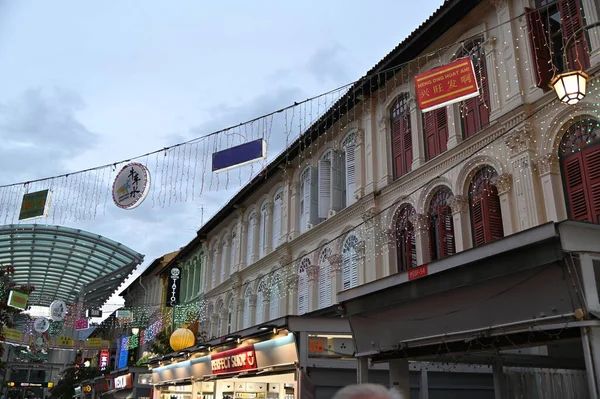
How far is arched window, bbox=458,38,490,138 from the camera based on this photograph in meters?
15.2

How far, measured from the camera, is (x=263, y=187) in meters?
27.7

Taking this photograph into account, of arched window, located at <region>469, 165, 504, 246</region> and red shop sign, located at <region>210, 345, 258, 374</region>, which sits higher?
arched window, located at <region>469, 165, 504, 246</region>

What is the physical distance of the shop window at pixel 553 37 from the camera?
508 inches

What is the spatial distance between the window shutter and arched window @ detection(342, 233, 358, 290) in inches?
71.6

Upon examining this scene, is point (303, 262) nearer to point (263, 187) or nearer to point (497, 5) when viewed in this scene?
point (263, 187)

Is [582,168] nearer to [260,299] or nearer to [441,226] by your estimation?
[441,226]

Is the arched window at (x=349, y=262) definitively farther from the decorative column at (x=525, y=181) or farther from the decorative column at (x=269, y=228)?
the decorative column at (x=525, y=181)

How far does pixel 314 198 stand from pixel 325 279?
3449 millimetres

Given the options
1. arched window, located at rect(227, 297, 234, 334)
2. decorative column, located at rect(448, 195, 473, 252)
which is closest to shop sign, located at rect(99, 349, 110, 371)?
arched window, located at rect(227, 297, 234, 334)

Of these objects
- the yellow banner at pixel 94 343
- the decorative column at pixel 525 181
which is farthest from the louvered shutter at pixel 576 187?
the yellow banner at pixel 94 343

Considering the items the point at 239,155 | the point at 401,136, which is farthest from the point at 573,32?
the point at 239,155

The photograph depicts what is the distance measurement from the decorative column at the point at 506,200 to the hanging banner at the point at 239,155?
5.69 m

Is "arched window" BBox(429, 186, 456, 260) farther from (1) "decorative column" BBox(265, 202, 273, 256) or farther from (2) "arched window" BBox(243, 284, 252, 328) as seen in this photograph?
(2) "arched window" BBox(243, 284, 252, 328)

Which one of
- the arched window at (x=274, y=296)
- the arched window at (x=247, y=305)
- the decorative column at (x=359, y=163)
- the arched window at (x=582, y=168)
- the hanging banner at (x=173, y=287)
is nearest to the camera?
the arched window at (x=582, y=168)
